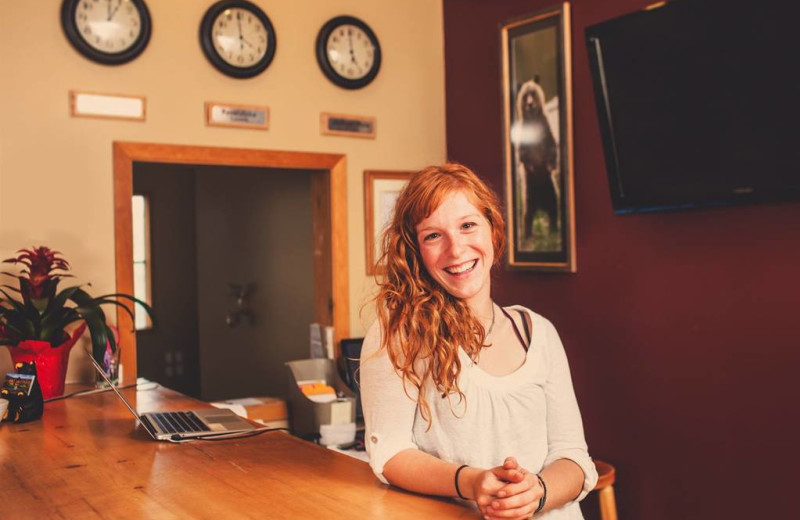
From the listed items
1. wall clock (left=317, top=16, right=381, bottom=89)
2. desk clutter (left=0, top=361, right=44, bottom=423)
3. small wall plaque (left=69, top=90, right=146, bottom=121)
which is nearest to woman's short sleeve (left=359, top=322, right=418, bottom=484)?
desk clutter (left=0, top=361, right=44, bottom=423)

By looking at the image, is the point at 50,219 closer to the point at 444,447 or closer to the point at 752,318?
the point at 444,447

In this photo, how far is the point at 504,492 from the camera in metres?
1.40

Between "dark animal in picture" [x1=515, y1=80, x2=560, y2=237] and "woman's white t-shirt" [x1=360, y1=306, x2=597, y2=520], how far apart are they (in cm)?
200

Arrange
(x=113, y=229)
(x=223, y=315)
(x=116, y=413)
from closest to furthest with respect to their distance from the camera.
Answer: (x=116, y=413) → (x=113, y=229) → (x=223, y=315)

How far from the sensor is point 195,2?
3516mm

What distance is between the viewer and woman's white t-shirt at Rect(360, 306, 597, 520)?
1.54 meters

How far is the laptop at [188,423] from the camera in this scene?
2.15m

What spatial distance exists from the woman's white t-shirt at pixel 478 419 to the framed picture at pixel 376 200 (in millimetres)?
2368

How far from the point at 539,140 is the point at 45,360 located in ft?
7.26

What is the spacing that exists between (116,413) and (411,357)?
4.70ft

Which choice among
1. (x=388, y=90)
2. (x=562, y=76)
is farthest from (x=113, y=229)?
(x=562, y=76)

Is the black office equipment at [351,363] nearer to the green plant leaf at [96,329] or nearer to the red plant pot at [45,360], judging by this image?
the green plant leaf at [96,329]

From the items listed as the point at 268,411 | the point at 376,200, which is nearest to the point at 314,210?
the point at 376,200

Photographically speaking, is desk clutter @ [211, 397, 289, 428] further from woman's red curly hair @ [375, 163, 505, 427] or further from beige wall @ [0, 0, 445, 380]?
woman's red curly hair @ [375, 163, 505, 427]
